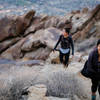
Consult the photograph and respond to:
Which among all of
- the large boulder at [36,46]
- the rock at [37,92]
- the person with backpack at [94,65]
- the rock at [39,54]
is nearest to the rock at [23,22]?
the large boulder at [36,46]

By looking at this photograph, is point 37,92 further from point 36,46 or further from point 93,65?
point 36,46

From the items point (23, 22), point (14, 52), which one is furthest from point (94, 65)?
point (23, 22)

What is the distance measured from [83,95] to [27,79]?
1.47m

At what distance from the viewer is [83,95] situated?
5805 mm

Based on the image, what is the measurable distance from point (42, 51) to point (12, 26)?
5.77 meters

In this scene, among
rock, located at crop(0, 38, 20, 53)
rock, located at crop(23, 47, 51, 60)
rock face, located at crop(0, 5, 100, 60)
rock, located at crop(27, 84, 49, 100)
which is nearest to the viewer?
rock, located at crop(27, 84, 49, 100)

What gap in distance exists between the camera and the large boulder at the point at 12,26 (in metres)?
23.8

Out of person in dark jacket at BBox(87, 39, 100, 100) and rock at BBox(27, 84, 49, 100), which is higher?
person in dark jacket at BBox(87, 39, 100, 100)

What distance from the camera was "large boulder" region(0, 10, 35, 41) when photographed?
2381 cm

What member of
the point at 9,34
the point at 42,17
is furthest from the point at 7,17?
the point at 42,17

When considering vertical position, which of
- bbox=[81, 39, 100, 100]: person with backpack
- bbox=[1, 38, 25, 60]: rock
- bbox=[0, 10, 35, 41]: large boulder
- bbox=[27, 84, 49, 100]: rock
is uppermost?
bbox=[81, 39, 100, 100]: person with backpack

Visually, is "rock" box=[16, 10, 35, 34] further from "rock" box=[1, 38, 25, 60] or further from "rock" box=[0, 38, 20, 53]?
"rock" box=[1, 38, 25, 60]

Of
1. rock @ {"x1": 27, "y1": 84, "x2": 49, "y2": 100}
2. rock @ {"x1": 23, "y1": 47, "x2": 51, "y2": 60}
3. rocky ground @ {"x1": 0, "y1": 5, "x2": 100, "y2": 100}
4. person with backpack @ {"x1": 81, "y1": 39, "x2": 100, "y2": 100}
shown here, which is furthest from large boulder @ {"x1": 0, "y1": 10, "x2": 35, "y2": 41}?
person with backpack @ {"x1": 81, "y1": 39, "x2": 100, "y2": 100}

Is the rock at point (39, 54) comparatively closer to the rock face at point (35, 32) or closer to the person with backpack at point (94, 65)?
the rock face at point (35, 32)
